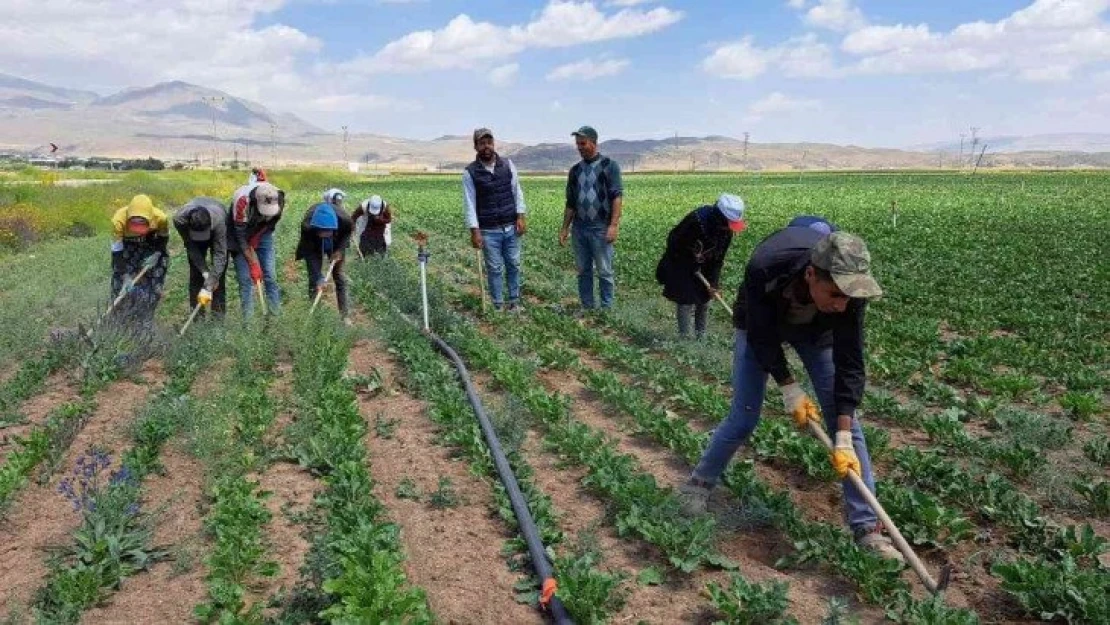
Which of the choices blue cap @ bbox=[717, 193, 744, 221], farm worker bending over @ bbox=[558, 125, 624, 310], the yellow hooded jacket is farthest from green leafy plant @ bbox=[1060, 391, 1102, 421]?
the yellow hooded jacket

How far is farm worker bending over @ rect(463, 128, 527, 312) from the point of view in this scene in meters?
9.69

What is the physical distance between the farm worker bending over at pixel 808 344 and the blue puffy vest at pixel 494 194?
Result: 5.55m

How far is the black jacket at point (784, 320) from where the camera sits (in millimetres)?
4020

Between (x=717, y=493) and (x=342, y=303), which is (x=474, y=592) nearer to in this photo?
(x=717, y=493)

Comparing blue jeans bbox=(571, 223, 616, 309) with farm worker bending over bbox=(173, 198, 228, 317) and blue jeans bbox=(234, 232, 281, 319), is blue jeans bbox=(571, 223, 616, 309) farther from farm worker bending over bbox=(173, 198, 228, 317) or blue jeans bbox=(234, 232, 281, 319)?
farm worker bending over bbox=(173, 198, 228, 317)

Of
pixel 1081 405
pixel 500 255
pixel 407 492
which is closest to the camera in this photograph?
pixel 407 492

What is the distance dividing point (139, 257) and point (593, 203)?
479 centimetres

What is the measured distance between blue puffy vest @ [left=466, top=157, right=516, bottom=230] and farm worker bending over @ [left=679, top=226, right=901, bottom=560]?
18.2 ft

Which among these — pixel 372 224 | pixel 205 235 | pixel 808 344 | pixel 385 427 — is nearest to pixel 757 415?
pixel 808 344

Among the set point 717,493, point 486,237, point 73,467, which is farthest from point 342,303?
point 717,493

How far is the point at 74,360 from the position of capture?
8094 millimetres

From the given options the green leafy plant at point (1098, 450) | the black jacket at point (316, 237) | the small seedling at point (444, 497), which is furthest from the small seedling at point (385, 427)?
the green leafy plant at point (1098, 450)

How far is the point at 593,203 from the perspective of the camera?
981 cm

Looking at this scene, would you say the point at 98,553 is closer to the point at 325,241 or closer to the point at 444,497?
the point at 444,497
